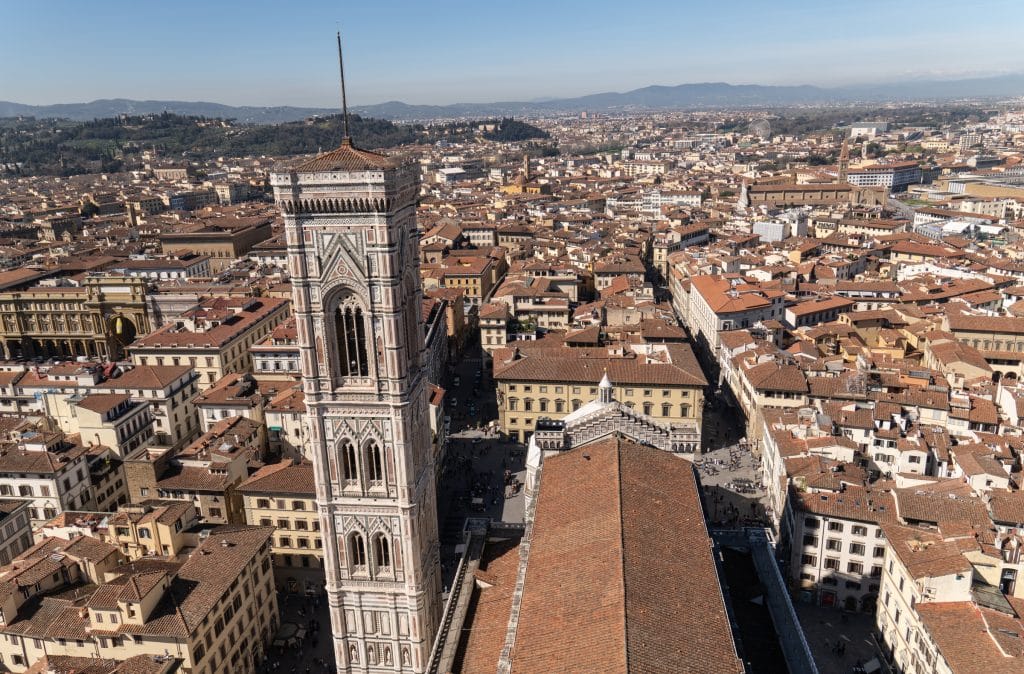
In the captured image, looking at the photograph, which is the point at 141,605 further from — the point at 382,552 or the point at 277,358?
the point at 277,358

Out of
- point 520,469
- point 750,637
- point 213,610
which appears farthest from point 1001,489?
point 213,610

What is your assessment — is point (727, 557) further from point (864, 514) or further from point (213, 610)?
point (213, 610)

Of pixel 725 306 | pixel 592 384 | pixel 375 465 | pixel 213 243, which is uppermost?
pixel 375 465

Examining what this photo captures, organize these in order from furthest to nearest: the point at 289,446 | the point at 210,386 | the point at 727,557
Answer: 1. the point at 210,386
2. the point at 289,446
3. the point at 727,557

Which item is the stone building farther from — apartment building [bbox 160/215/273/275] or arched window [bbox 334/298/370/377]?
apartment building [bbox 160/215/273/275]

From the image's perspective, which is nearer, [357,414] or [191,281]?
[357,414]

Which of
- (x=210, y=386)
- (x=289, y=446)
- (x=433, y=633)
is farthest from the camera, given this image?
(x=210, y=386)

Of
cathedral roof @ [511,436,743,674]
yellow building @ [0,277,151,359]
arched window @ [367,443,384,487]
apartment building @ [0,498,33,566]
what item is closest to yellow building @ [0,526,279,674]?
apartment building @ [0,498,33,566]

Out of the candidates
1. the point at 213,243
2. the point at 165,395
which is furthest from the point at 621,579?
the point at 213,243
